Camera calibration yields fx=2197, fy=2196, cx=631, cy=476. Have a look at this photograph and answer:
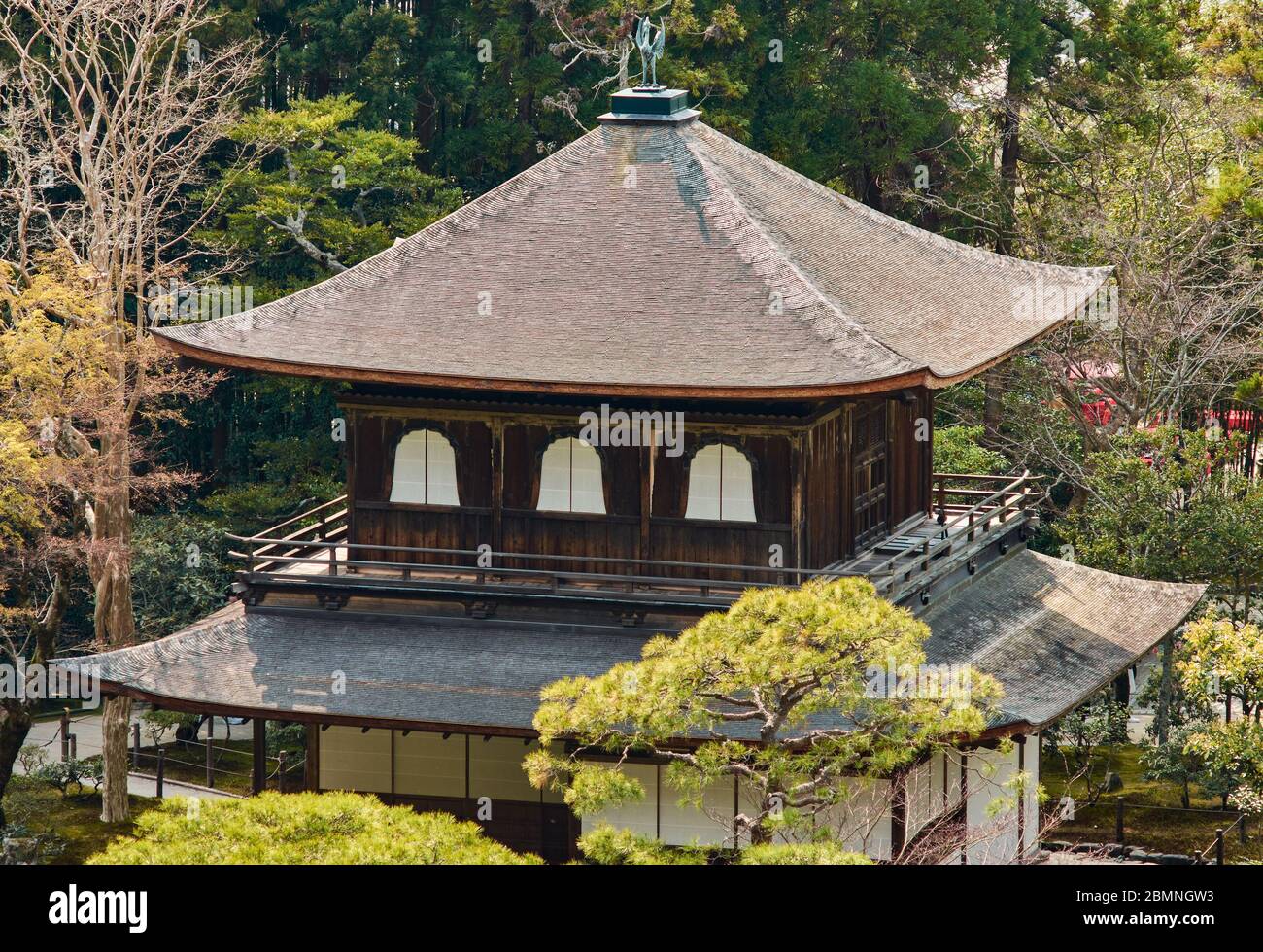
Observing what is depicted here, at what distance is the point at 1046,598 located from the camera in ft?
118

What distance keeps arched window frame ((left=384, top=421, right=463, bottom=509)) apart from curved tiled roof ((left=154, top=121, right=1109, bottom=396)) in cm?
152

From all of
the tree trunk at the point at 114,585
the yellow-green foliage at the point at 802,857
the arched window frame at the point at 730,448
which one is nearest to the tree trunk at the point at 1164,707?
the arched window frame at the point at 730,448

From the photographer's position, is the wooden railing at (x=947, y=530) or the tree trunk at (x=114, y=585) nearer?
the wooden railing at (x=947, y=530)

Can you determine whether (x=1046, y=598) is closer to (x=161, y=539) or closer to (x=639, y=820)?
(x=639, y=820)

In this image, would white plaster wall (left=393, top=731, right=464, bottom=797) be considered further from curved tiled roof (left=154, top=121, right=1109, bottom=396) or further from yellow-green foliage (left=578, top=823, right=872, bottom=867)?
curved tiled roof (left=154, top=121, right=1109, bottom=396)

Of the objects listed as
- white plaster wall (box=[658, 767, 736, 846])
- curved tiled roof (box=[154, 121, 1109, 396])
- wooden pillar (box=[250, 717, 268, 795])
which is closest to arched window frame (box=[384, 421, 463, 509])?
curved tiled roof (box=[154, 121, 1109, 396])

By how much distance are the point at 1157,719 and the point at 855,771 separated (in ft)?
41.6

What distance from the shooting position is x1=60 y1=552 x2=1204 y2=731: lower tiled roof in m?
30.6

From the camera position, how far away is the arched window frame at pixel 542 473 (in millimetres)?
32050

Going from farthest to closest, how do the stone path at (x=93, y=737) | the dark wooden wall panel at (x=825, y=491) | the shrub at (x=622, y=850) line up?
the stone path at (x=93, y=737) → the dark wooden wall panel at (x=825, y=491) → the shrub at (x=622, y=850)

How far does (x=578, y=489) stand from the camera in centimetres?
3231

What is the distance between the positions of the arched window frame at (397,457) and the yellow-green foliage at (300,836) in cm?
932

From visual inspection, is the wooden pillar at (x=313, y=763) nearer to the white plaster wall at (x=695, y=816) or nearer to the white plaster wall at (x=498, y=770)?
the white plaster wall at (x=498, y=770)

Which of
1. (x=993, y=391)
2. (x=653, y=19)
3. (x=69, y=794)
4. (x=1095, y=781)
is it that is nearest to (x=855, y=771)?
(x=1095, y=781)
